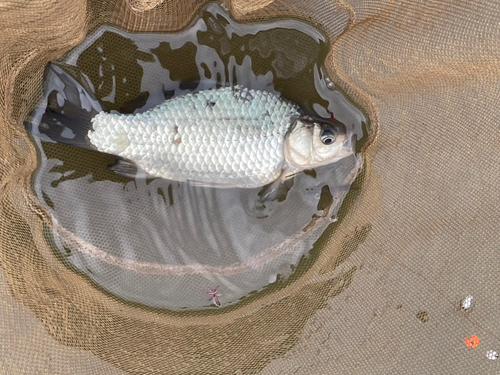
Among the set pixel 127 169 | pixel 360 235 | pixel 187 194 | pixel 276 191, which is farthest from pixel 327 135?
pixel 127 169

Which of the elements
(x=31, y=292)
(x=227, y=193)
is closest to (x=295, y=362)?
(x=227, y=193)

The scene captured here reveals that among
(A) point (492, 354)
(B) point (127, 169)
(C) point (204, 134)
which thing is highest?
(C) point (204, 134)

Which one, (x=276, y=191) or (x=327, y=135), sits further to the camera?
(x=276, y=191)

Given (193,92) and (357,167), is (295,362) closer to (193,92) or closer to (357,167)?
(357,167)

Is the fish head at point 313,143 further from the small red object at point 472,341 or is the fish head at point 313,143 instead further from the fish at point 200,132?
the small red object at point 472,341

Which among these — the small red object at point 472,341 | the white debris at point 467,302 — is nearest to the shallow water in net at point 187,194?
the white debris at point 467,302

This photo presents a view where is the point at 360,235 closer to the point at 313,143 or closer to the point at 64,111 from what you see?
the point at 313,143

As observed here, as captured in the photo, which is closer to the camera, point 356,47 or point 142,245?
point 356,47
